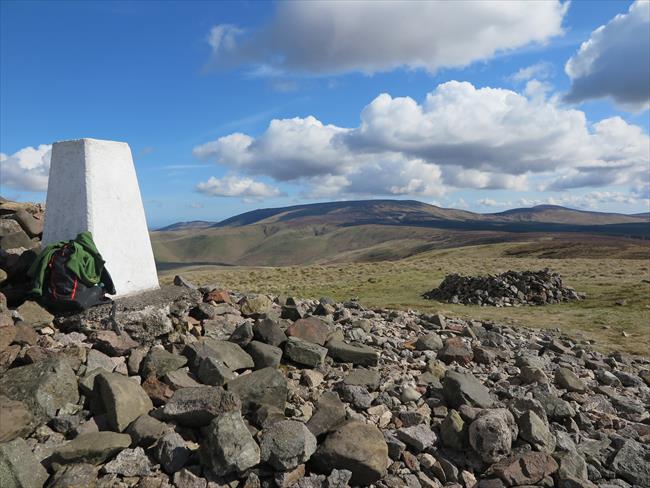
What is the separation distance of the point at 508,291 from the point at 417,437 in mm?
19301

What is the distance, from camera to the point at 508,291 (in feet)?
78.5

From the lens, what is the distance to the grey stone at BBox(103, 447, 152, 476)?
18.0 ft

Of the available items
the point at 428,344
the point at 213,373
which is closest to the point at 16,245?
the point at 213,373

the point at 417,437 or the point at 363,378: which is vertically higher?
the point at 363,378

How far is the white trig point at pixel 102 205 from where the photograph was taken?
9.11 m

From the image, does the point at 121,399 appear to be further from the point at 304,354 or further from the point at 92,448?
the point at 304,354

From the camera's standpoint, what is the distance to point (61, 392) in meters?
6.35

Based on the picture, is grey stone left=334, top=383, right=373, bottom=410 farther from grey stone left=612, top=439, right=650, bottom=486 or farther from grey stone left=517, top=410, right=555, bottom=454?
grey stone left=612, top=439, right=650, bottom=486

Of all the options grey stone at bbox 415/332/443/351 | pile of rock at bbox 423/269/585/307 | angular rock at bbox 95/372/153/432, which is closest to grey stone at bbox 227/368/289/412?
angular rock at bbox 95/372/153/432

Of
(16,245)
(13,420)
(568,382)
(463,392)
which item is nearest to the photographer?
(13,420)

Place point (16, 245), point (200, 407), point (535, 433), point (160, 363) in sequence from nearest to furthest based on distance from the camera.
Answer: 1. point (200, 407)
2. point (535, 433)
3. point (160, 363)
4. point (16, 245)

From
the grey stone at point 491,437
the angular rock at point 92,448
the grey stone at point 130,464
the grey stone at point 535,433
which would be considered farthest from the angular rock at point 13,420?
the grey stone at point 535,433

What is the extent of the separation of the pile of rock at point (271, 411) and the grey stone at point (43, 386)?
19 millimetres

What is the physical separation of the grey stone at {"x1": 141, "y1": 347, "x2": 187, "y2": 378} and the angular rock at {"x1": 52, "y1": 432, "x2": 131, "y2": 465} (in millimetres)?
1518
